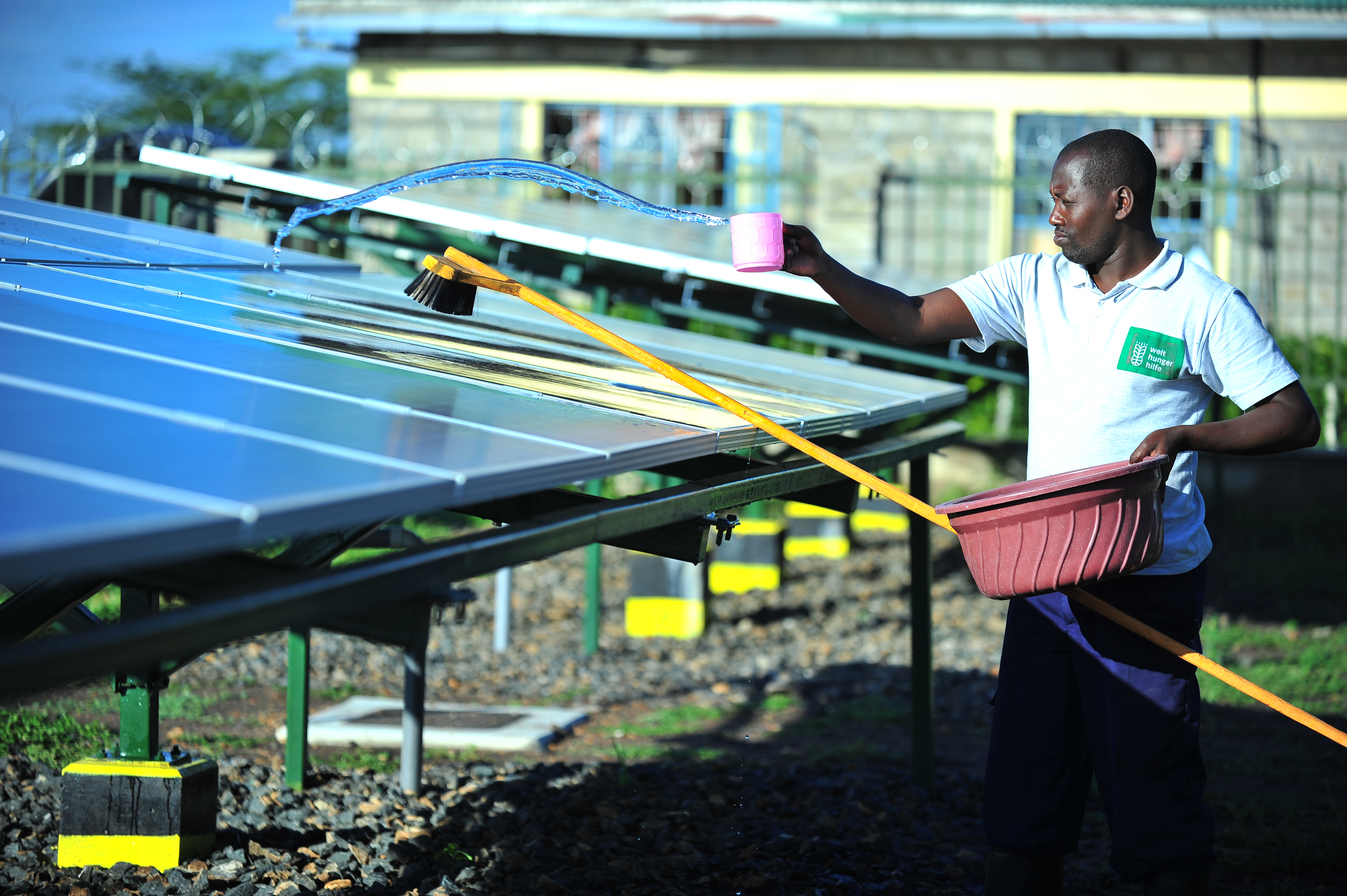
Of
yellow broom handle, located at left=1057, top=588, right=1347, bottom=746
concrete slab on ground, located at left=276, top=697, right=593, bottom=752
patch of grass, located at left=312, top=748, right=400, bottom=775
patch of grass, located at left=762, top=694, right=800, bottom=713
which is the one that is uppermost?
yellow broom handle, located at left=1057, top=588, right=1347, bottom=746

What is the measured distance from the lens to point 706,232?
870 centimetres

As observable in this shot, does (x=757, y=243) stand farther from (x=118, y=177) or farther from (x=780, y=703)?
(x=118, y=177)

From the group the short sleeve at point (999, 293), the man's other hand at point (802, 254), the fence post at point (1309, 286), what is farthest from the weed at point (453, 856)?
the fence post at point (1309, 286)

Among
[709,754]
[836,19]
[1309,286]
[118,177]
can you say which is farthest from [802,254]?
[836,19]

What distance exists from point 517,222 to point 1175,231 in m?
9.00

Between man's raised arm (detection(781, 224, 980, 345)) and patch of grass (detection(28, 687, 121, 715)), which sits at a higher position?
man's raised arm (detection(781, 224, 980, 345))

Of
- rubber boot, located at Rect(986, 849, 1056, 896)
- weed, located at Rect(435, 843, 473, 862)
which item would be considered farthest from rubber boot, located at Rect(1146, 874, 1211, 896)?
weed, located at Rect(435, 843, 473, 862)

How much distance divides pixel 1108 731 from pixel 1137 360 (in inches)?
31.0

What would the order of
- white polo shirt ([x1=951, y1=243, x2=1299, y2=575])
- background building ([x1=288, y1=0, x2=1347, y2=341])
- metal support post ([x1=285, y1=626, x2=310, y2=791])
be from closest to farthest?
white polo shirt ([x1=951, y1=243, x2=1299, y2=575]) → metal support post ([x1=285, y1=626, x2=310, y2=791]) → background building ([x1=288, y1=0, x2=1347, y2=341])

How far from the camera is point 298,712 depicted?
4035 millimetres

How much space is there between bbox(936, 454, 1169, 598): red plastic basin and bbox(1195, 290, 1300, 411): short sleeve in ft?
0.96

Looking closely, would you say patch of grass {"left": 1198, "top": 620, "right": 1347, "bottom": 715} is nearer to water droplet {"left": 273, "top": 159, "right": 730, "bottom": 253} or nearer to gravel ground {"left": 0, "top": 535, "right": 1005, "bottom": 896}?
gravel ground {"left": 0, "top": 535, "right": 1005, "bottom": 896}

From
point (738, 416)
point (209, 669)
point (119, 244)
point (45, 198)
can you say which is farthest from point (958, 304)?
point (45, 198)

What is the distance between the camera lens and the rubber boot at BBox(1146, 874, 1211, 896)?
255 centimetres
